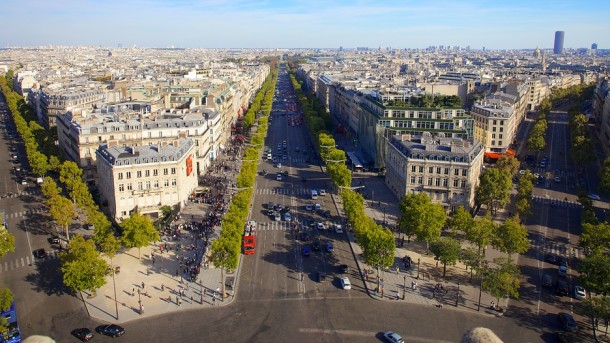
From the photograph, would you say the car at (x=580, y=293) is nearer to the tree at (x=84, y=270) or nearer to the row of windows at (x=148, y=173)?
the tree at (x=84, y=270)

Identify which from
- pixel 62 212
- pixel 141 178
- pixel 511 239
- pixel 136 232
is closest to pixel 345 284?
pixel 511 239

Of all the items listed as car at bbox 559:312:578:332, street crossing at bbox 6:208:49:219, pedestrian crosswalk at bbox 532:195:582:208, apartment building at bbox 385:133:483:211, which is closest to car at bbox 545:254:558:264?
car at bbox 559:312:578:332

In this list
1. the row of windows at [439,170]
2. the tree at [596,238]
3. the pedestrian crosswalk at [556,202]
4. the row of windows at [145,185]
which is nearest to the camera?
the tree at [596,238]

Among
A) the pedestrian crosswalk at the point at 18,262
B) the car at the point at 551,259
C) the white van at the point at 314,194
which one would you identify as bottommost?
the pedestrian crosswalk at the point at 18,262

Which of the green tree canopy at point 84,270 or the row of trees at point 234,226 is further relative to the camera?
the row of trees at point 234,226

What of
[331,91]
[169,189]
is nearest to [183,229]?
[169,189]

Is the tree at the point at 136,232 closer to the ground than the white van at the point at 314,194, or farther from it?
farther from it

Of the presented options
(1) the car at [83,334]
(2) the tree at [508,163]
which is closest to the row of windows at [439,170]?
(2) the tree at [508,163]
